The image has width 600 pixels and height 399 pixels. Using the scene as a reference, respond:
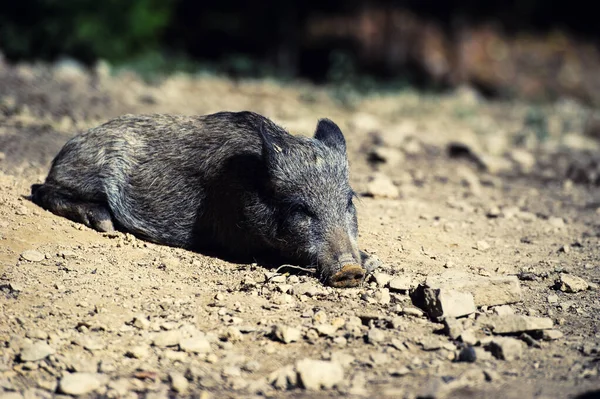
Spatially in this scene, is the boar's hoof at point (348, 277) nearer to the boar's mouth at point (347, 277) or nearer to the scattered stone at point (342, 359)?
the boar's mouth at point (347, 277)

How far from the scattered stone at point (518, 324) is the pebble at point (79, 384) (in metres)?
2.12

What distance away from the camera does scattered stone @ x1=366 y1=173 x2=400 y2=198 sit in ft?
22.9

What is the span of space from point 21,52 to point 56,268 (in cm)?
925

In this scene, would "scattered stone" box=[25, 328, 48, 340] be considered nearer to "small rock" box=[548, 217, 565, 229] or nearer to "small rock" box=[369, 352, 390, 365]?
"small rock" box=[369, 352, 390, 365]

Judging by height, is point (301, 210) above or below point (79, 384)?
above

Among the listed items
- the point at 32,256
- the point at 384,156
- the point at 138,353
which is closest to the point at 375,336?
the point at 138,353

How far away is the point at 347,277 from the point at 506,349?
1136mm

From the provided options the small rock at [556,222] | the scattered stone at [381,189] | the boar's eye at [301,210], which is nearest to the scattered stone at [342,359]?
the boar's eye at [301,210]

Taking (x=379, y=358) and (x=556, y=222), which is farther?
(x=556, y=222)

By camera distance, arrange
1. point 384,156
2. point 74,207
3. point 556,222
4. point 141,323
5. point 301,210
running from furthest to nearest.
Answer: point 384,156, point 556,222, point 74,207, point 301,210, point 141,323

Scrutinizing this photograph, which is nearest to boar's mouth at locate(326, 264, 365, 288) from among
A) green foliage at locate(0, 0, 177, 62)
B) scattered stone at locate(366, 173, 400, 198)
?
scattered stone at locate(366, 173, 400, 198)

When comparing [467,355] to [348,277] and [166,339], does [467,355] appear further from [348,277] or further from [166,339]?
[166,339]

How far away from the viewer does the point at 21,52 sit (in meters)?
13.2

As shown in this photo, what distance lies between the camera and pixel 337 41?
1841cm
